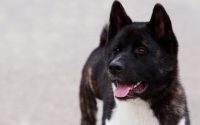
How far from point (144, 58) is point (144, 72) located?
0.42 ft

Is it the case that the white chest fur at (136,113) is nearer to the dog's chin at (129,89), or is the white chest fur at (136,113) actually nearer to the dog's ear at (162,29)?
the dog's chin at (129,89)

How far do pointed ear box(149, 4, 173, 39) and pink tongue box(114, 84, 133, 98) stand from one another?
0.51 m

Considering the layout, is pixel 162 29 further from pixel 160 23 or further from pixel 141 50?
pixel 141 50

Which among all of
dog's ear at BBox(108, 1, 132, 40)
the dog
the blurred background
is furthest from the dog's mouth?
the blurred background

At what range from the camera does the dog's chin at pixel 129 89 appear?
756cm

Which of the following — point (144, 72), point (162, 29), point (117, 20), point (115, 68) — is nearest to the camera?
point (115, 68)

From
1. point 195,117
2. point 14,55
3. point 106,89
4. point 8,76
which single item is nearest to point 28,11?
point 14,55

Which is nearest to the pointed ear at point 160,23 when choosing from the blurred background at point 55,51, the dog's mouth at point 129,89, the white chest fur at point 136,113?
the dog's mouth at point 129,89

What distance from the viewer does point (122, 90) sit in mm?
7609

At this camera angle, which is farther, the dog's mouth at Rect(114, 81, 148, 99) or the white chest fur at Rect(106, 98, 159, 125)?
the white chest fur at Rect(106, 98, 159, 125)

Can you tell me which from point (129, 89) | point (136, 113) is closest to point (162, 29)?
point (129, 89)

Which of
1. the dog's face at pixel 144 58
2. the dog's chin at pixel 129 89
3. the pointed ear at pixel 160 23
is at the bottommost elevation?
the dog's chin at pixel 129 89

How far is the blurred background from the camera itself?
37.0ft

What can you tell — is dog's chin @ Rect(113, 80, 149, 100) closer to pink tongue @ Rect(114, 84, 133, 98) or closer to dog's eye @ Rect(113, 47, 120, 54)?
pink tongue @ Rect(114, 84, 133, 98)
